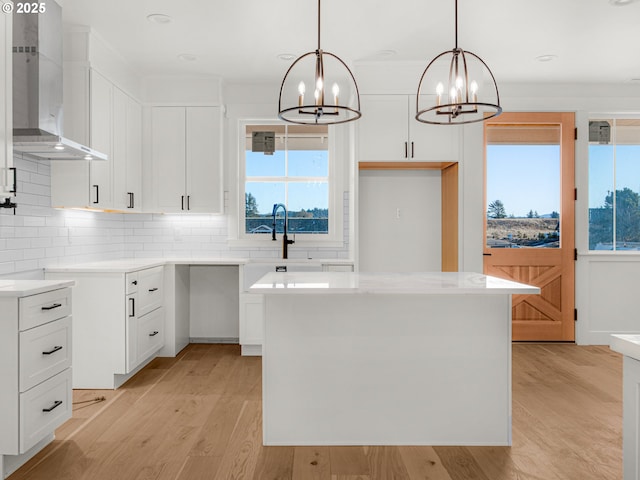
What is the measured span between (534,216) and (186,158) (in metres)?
3.69

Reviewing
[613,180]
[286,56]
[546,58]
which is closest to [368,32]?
[286,56]

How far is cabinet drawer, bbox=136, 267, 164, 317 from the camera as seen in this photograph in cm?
391

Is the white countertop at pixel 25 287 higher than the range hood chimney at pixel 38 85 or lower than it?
lower

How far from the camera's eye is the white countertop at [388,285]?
7.88 ft

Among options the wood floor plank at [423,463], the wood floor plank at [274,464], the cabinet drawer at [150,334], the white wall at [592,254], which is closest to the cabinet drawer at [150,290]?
the cabinet drawer at [150,334]

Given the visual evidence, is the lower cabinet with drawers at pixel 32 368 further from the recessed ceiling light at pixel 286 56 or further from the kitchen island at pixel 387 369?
the recessed ceiling light at pixel 286 56

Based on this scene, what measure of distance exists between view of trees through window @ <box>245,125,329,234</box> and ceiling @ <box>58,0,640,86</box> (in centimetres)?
74

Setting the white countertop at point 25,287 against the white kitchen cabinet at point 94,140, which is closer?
the white countertop at point 25,287

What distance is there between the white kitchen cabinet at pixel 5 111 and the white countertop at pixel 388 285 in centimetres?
144

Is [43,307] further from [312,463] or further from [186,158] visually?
[186,158]

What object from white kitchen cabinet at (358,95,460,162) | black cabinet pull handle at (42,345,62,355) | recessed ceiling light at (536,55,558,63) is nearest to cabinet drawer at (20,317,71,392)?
black cabinet pull handle at (42,345,62,355)

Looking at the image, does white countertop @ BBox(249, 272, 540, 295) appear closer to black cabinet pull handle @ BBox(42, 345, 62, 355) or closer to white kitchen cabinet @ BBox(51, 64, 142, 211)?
black cabinet pull handle @ BBox(42, 345, 62, 355)

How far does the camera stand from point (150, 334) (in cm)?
417

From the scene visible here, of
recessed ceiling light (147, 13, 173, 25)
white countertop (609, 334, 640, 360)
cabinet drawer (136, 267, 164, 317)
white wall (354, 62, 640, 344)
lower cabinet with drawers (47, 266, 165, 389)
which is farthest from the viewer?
white wall (354, 62, 640, 344)
